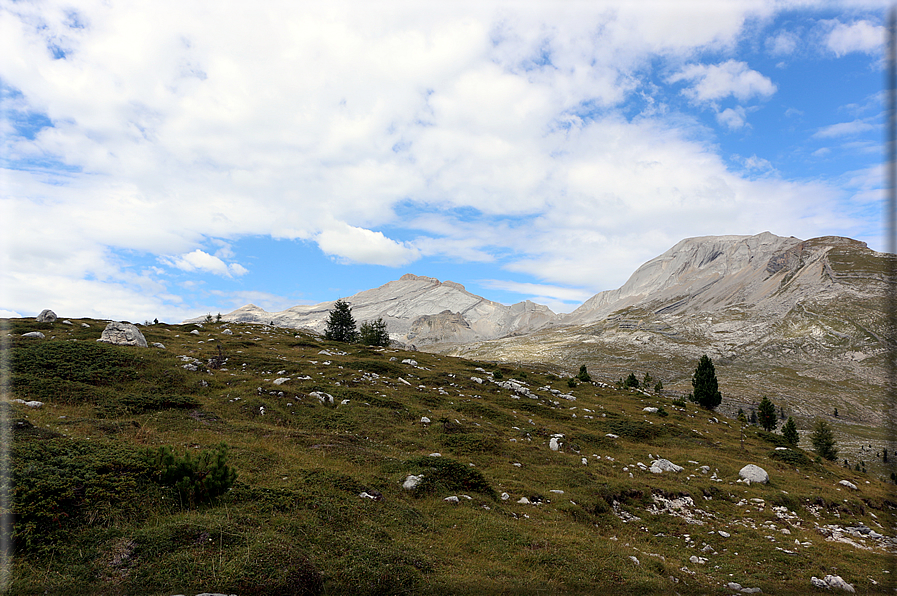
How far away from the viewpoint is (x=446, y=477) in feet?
53.0

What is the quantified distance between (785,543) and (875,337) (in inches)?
10599

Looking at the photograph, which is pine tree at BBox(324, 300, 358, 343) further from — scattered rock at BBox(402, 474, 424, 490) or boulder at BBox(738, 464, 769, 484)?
boulder at BBox(738, 464, 769, 484)

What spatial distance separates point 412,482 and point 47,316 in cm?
4426

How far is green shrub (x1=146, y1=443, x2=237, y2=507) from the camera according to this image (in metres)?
10.7

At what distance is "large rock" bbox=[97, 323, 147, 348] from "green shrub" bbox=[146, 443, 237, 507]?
81.9 ft

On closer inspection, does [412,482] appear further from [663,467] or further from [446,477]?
[663,467]

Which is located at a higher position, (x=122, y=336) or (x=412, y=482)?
(x=122, y=336)

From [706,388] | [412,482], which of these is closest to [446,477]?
[412,482]

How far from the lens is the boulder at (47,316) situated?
3675 cm

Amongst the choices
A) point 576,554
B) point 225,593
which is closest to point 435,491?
point 576,554

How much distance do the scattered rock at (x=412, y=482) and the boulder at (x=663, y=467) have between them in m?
16.2

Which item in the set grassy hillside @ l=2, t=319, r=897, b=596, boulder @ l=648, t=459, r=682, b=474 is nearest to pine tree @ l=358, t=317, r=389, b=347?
grassy hillside @ l=2, t=319, r=897, b=596

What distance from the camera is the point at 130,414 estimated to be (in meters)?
18.5

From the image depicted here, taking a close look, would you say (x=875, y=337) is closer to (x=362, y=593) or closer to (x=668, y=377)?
(x=668, y=377)
